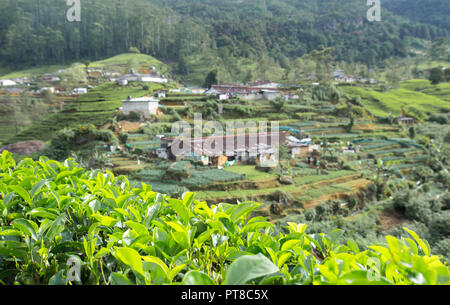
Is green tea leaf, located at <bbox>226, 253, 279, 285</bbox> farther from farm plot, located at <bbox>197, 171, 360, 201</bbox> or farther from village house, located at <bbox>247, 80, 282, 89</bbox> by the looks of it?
village house, located at <bbox>247, 80, 282, 89</bbox>

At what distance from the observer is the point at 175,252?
560 mm

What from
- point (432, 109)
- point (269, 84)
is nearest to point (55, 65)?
point (269, 84)

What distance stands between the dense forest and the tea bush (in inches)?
1046

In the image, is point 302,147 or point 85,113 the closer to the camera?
point 302,147

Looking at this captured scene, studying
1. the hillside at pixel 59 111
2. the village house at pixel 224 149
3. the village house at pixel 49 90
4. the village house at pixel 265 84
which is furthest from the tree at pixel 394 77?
the village house at pixel 49 90

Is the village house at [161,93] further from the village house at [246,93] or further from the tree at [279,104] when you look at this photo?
the tree at [279,104]

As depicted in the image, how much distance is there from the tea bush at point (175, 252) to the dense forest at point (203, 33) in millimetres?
26566

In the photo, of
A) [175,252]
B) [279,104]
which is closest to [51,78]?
[279,104]

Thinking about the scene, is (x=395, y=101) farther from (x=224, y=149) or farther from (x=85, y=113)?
(x=85, y=113)

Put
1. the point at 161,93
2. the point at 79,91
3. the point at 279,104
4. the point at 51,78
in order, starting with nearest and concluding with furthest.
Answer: the point at 279,104
the point at 161,93
the point at 79,91
the point at 51,78

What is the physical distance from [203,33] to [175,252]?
40.3 meters

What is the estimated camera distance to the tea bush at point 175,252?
0.41 m

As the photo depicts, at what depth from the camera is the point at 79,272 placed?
53 cm

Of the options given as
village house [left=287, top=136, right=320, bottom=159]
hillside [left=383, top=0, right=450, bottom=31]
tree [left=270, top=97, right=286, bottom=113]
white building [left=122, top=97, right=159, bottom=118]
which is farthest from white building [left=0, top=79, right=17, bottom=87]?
hillside [left=383, top=0, right=450, bottom=31]
